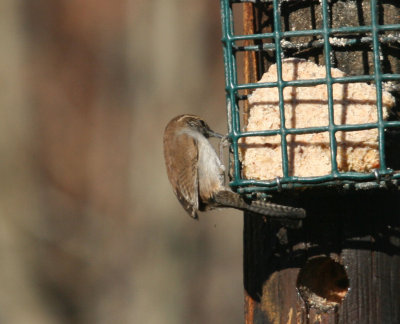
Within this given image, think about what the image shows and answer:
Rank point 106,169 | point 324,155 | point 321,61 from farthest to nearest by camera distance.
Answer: point 106,169
point 321,61
point 324,155

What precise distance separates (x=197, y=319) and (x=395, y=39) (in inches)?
224

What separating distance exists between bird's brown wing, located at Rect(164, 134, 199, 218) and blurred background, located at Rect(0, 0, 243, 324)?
3.47 meters

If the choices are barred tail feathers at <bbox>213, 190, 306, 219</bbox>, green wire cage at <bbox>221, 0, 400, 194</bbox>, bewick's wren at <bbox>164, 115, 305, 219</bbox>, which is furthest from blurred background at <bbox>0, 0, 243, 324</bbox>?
green wire cage at <bbox>221, 0, 400, 194</bbox>

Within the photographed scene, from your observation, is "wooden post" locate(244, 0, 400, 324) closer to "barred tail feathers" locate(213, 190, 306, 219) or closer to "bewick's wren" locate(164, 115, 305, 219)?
"barred tail feathers" locate(213, 190, 306, 219)

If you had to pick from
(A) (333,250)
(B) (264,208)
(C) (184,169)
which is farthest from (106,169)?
(A) (333,250)

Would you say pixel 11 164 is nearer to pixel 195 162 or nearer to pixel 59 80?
pixel 59 80

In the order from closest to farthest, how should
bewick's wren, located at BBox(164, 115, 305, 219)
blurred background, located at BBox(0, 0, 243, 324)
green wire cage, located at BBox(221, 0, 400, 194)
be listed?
green wire cage, located at BBox(221, 0, 400, 194) → bewick's wren, located at BBox(164, 115, 305, 219) → blurred background, located at BBox(0, 0, 243, 324)

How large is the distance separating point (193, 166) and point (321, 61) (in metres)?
1.43

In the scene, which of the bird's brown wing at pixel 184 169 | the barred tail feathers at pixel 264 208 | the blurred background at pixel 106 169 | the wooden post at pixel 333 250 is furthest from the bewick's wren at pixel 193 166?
the blurred background at pixel 106 169

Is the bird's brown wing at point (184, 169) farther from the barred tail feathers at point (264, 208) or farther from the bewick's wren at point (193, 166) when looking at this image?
the barred tail feathers at point (264, 208)

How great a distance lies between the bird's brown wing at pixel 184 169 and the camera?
562cm

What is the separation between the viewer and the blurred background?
31.7 ft

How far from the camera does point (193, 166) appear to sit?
18.9 feet

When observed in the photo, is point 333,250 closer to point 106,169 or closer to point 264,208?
point 264,208
